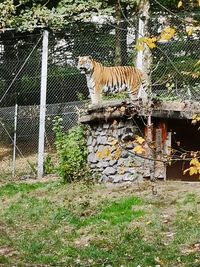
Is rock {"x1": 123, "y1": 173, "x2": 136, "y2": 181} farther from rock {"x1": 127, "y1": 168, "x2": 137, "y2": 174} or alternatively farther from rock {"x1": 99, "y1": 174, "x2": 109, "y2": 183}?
rock {"x1": 99, "y1": 174, "x2": 109, "y2": 183}

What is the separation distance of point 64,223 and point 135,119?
272 centimetres

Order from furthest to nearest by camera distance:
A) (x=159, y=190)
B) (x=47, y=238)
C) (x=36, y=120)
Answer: (x=36, y=120) < (x=159, y=190) < (x=47, y=238)

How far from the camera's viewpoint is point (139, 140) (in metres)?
4.95

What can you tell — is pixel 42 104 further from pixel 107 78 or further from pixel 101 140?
pixel 101 140

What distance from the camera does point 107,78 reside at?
13195 mm

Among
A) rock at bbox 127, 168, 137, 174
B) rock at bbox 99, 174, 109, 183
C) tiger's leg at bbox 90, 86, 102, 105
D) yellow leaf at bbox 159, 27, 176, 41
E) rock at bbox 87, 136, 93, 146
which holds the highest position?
yellow leaf at bbox 159, 27, 176, 41

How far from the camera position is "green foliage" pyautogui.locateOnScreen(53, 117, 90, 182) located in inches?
467

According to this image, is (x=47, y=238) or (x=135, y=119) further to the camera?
(x=135, y=119)

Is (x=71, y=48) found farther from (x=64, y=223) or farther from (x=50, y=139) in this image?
(x=64, y=223)

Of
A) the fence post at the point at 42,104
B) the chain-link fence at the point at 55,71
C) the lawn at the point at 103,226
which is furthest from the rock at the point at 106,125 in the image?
the chain-link fence at the point at 55,71

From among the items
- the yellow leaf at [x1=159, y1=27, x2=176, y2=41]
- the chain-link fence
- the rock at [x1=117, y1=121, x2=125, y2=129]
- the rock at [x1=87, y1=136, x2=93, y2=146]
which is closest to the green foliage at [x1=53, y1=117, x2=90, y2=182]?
the rock at [x1=87, y1=136, x2=93, y2=146]

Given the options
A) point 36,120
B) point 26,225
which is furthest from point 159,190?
point 36,120

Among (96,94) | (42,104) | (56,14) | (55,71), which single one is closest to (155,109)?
(96,94)

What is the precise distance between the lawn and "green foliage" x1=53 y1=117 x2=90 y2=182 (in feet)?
1.30
